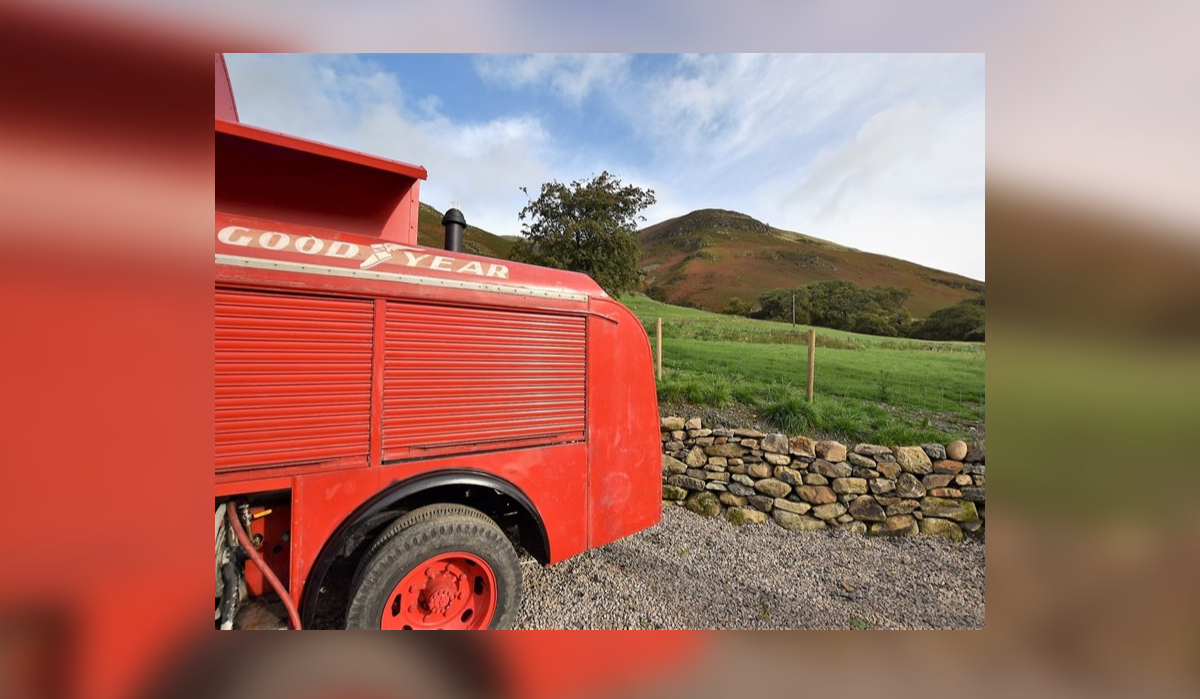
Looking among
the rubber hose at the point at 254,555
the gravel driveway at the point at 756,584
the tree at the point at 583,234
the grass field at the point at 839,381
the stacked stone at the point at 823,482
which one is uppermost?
the tree at the point at 583,234

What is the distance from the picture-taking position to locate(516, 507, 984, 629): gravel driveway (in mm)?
2639

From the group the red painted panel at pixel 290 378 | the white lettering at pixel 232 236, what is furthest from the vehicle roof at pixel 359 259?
the red painted panel at pixel 290 378

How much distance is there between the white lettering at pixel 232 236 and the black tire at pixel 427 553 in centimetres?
142

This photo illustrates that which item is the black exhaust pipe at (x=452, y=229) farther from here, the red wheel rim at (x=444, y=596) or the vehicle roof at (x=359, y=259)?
the red wheel rim at (x=444, y=596)

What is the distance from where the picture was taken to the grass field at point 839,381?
14.9ft

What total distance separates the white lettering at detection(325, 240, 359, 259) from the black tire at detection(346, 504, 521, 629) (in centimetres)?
128

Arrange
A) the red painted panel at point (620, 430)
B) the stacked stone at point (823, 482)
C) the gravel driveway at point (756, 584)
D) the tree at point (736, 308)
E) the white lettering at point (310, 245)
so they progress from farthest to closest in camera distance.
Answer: the tree at point (736, 308), the stacked stone at point (823, 482), the gravel driveway at point (756, 584), the red painted panel at point (620, 430), the white lettering at point (310, 245)

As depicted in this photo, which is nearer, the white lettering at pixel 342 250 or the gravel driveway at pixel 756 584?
the white lettering at pixel 342 250

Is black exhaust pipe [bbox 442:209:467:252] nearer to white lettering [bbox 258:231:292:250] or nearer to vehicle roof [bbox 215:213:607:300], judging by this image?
vehicle roof [bbox 215:213:607:300]
